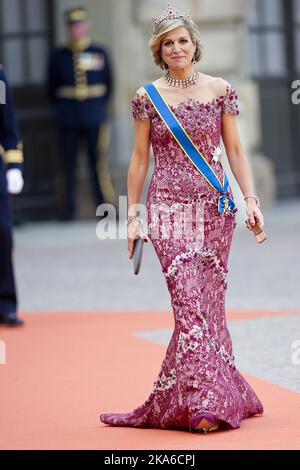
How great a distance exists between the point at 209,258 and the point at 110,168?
10.5m

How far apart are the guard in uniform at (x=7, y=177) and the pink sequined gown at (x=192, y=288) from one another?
3502mm

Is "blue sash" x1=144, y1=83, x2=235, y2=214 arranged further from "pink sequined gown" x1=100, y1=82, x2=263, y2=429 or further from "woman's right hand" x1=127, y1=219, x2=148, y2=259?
"woman's right hand" x1=127, y1=219, x2=148, y2=259

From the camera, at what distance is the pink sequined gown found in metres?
6.45

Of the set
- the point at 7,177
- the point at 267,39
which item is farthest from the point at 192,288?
the point at 267,39

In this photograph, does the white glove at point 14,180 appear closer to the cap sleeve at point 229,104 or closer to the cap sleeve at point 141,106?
the cap sleeve at point 141,106

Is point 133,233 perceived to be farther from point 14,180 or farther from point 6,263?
point 6,263

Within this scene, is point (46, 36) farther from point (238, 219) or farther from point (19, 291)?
point (19, 291)

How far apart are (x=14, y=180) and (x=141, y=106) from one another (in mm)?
3505

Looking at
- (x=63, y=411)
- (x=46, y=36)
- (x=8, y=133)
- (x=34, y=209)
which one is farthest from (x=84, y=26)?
(x=63, y=411)

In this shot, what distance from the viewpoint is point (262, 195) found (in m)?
17.9

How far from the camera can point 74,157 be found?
55.3 feet

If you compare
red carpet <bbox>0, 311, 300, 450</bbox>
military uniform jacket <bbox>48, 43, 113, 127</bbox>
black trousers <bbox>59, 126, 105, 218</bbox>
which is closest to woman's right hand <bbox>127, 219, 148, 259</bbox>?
red carpet <bbox>0, 311, 300, 450</bbox>

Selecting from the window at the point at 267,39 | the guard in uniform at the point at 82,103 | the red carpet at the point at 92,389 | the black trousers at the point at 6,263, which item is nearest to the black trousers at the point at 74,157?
the guard in uniform at the point at 82,103

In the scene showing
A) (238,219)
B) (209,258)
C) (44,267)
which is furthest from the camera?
(238,219)
